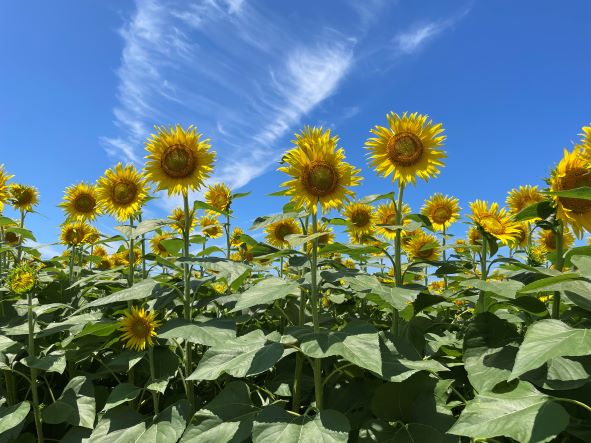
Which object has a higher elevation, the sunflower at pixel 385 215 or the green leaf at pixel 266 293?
the sunflower at pixel 385 215

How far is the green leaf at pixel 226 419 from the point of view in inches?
88.5

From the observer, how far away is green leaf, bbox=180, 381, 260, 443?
225cm

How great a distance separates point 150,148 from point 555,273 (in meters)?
2.79

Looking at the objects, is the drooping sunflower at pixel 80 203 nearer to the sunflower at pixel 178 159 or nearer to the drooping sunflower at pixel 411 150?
the sunflower at pixel 178 159

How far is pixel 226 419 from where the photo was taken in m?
2.42

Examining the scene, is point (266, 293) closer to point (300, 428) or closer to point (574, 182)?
point (300, 428)

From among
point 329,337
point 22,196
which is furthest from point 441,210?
point 22,196

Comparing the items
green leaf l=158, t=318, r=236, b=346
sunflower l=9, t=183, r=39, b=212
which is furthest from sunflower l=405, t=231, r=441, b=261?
sunflower l=9, t=183, r=39, b=212

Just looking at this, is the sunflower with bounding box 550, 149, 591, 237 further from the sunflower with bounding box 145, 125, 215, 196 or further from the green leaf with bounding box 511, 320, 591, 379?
the sunflower with bounding box 145, 125, 215, 196

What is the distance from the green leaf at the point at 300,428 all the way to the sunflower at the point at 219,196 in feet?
9.55

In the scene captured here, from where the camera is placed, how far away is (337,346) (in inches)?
81.9

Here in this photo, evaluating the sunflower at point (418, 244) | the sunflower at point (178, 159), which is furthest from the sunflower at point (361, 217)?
the sunflower at point (178, 159)

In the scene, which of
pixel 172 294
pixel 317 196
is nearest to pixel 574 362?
pixel 317 196

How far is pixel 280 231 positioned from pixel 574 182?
2.83m
